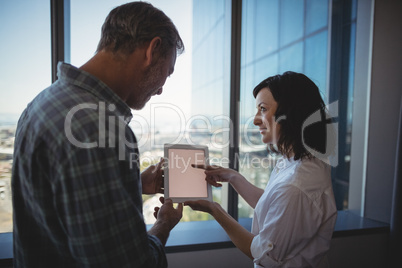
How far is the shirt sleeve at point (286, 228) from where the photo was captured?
78 centimetres

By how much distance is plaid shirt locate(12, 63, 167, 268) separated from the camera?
49cm

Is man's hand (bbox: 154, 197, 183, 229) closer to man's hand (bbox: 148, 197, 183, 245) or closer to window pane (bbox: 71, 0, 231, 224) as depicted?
man's hand (bbox: 148, 197, 183, 245)

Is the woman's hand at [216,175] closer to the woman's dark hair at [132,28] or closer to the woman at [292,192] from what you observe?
the woman at [292,192]

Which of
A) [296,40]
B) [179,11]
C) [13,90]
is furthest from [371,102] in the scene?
[13,90]

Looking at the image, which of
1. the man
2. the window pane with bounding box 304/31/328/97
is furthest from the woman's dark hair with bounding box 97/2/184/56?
the window pane with bounding box 304/31/328/97

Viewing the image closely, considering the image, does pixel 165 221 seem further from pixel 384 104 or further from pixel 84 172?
pixel 384 104

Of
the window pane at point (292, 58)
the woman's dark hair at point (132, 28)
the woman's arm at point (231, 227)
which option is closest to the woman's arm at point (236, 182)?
the woman's arm at point (231, 227)

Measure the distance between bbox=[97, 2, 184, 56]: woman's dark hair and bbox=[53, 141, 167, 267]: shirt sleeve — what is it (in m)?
0.37

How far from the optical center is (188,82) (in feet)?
5.31

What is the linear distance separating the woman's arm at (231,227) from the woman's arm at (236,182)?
144mm

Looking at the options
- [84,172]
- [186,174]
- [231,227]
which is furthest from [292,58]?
[84,172]

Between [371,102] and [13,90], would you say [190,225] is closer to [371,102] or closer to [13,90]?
[13,90]

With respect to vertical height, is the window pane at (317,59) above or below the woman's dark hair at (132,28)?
above

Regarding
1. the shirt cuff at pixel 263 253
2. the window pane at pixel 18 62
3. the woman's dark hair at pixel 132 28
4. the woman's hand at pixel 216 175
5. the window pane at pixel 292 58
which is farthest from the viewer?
the window pane at pixel 292 58
